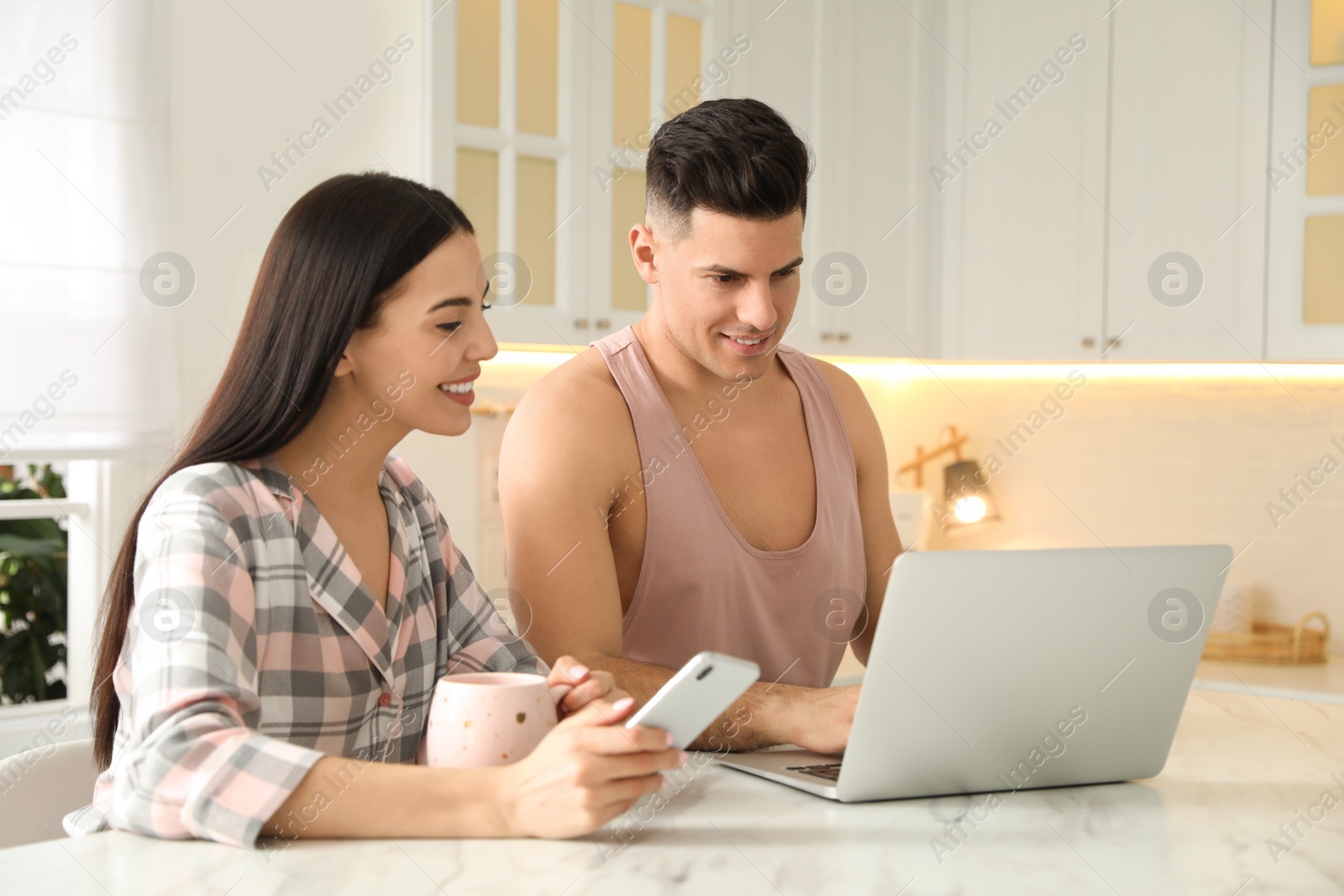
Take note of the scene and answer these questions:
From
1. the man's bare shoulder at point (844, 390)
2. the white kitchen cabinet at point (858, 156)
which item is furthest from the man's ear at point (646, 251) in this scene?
the white kitchen cabinet at point (858, 156)

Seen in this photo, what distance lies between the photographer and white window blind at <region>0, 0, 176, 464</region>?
2.07m

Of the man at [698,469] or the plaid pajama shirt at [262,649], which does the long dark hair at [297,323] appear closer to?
the plaid pajama shirt at [262,649]

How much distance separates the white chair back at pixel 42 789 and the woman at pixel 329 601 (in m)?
0.05

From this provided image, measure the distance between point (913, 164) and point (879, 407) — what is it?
78 cm

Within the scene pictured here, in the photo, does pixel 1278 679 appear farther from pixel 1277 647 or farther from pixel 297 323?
pixel 297 323

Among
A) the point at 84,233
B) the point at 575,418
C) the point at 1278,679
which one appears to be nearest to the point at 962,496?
the point at 1278,679

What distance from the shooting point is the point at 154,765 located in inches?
32.0

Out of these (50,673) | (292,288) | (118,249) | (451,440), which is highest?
(118,249)

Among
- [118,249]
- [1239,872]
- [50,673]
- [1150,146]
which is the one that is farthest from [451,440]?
[1239,872]

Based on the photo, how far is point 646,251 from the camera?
1.57 m

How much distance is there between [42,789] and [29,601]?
155cm

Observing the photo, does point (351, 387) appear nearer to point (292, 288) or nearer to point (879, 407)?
point (292, 288)

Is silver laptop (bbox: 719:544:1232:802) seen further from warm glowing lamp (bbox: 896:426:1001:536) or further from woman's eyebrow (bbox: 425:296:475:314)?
warm glowing lamp (bbox: 896:426:1001:536)

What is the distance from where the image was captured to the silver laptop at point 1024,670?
930mm
